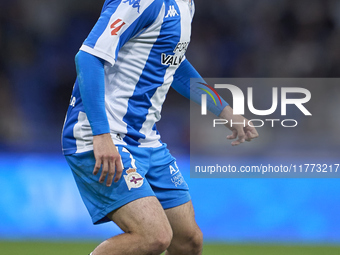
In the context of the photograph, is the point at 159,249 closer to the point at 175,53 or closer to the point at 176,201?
the point at 176,201

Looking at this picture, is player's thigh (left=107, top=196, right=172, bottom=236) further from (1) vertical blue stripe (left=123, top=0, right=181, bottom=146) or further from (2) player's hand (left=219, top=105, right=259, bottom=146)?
(2) player's hand (left=219, top=105, right=259, bottom=146)

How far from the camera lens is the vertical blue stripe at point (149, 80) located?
7.51ft

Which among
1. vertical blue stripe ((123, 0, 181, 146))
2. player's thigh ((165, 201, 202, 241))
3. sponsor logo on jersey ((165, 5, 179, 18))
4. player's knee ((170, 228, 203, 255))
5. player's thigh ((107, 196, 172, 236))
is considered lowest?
player's knee ((170, 228, 203, 255))

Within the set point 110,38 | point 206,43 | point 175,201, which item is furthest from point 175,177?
point 206,43

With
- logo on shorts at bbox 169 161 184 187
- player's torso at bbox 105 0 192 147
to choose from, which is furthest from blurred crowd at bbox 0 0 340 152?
player's torso at bbox 105 0 192 147

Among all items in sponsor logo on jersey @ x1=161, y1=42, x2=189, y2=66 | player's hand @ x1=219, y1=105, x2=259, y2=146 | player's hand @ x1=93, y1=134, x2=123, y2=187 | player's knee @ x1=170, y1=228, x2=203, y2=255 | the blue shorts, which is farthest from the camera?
player's hand @ x1=219, y1=105, x2=259, y2=146

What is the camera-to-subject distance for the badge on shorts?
2.15m

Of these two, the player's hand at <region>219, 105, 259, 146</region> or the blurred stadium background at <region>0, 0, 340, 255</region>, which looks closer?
the player's hand at <region>219, 105, 259, 146</region>

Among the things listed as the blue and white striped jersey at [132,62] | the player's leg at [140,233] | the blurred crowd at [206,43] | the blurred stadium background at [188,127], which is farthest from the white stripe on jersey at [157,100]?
the blurred crowd at [206,43]

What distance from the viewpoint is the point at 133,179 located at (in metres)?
2.17

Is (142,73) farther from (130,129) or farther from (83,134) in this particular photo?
(83,134)

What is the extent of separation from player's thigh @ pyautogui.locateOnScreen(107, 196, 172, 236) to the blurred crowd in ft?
15.1

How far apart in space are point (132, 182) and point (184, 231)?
443 millimetres

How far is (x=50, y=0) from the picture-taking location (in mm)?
7754
